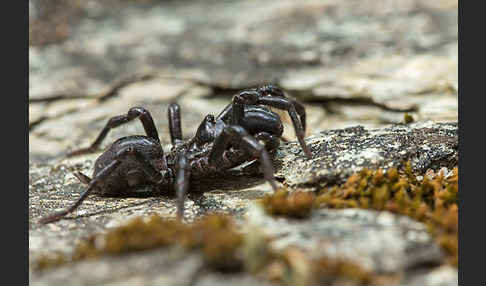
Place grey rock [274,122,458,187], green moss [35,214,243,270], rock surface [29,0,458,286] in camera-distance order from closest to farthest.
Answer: green moss [35,214,243,270] < rock surface [29,0,458,286] < grey rock [274,122,458,187]

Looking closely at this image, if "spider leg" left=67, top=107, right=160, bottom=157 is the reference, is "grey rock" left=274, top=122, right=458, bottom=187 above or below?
below

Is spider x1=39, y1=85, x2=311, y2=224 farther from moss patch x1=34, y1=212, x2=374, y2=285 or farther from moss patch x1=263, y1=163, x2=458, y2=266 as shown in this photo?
moss patch x1=34, y1=212, x2=374, y2=285

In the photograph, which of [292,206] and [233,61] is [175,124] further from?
[233,61]

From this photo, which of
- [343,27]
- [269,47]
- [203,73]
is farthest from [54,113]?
[343,27]

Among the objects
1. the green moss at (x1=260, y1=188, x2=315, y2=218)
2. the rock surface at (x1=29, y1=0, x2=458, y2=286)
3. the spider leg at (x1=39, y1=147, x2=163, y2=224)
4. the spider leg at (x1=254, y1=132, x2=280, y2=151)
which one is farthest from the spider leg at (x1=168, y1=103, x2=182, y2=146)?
the green moss at (x1=260, y1=188, x2=315, y2=218)

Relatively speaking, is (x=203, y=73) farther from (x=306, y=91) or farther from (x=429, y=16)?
(x=429, y=16)

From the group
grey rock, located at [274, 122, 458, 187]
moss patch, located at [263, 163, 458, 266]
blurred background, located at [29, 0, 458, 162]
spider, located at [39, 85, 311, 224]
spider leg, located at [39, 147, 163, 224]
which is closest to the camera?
moss patch, located at [263, 163, 458, 266]
